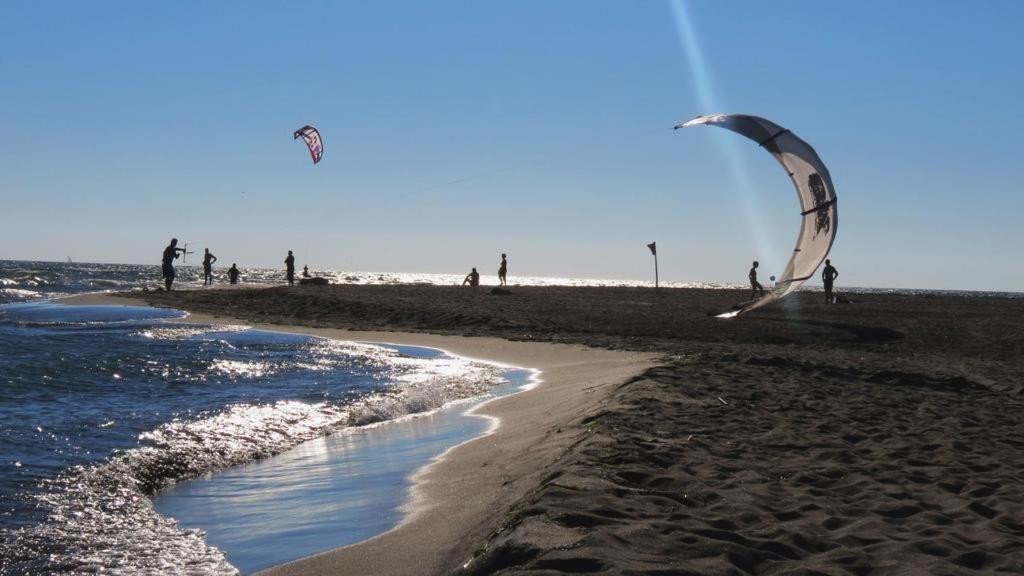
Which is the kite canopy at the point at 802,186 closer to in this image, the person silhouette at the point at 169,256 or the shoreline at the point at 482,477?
the shoreline at the point at 482,477

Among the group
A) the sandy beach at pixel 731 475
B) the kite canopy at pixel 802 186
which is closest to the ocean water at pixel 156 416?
the sandy beach at pixel 731 475

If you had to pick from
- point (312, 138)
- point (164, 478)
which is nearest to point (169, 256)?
point (312, 138)

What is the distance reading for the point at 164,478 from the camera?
673cm

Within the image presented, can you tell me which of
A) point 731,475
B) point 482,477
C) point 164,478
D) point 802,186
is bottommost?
point 164,478

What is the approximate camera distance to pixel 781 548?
4.28 m

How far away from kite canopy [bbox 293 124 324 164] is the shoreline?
15246 mm

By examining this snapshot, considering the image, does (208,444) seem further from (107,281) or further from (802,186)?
(107,281)

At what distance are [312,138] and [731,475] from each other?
24050 millimetres

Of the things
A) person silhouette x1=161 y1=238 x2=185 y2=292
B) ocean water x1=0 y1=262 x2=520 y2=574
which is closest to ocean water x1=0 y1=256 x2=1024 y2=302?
person silhouette x1=161 y1=238 x2=185 y2=292

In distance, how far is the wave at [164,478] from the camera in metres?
4.65

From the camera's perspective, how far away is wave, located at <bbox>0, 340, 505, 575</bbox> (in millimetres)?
4648

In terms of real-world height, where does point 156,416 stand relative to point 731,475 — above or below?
below

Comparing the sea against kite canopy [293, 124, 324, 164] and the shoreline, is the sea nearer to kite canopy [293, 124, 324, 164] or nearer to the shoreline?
the shoreline

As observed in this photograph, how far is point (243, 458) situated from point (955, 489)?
18.0 ft
